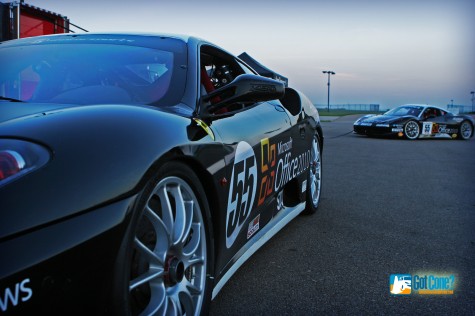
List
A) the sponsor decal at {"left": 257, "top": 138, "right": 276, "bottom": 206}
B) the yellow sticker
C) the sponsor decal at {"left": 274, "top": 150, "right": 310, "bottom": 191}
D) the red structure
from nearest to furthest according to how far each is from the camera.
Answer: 1. the yellow sticker
2. the sponsor decal at {"left": 257, "top": 138, "right": 276, "bottom": 206}
3. the sponsor decal at {"left": 274, "top": 150, "right": 310, "bottom": 191}
4. the red structure

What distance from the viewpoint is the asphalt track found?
8.11 feet

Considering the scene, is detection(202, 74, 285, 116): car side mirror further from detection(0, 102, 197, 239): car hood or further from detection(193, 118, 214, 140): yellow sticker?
detection(0, 102, 197, 239): car hood

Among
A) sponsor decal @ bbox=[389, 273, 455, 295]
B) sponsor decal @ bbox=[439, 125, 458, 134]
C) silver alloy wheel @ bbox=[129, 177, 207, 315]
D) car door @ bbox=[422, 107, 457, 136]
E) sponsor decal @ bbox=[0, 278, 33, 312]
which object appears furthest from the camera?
sponsor decal @ bbox=[439, 125, 458, 134]

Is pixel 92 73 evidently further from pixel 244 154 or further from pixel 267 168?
pixel 267 168

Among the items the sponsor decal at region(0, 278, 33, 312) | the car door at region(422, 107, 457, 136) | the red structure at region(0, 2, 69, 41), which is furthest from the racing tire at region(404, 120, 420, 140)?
the sponsor decal at region(0, 278, 33, 312)

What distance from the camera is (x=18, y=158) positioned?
1.40 meters

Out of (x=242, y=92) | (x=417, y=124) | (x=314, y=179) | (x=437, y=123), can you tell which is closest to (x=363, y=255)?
(x=314, y=179)

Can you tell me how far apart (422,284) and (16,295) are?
230 centimetres

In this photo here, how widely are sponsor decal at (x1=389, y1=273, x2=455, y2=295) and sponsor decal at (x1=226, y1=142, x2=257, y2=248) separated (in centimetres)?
92

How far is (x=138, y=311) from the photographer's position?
168cm

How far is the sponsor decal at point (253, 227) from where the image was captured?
273 cm

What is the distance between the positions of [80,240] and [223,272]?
1101mm

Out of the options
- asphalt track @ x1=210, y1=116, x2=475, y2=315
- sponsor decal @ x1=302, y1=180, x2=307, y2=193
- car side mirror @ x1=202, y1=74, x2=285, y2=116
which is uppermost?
car side mirror @ x1=202, y1=74, x2=285, y2=116

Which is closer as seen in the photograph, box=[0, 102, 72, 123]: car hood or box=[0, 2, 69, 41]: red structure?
box=[0, 102, 72, 123]: car hood
